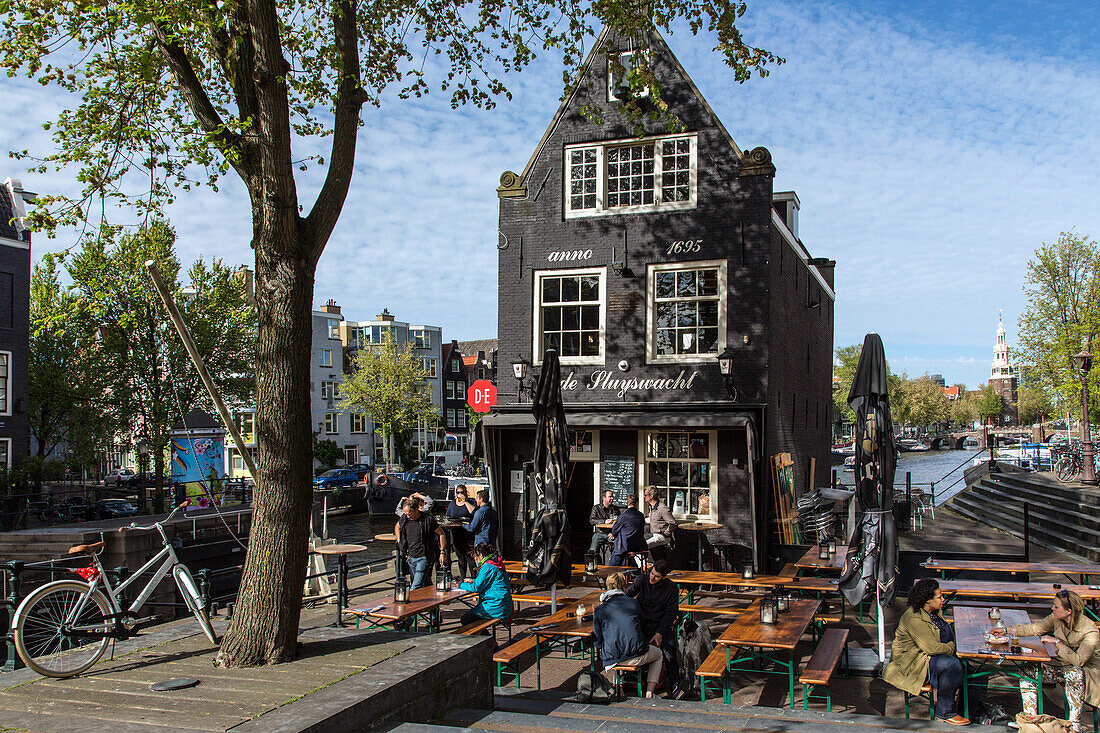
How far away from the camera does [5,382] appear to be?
3052 centimetres

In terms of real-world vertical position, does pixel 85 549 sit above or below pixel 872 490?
below

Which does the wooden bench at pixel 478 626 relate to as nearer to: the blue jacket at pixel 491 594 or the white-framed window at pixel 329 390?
the blue jacket at pixel 491 594

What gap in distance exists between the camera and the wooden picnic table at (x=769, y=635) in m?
7.51

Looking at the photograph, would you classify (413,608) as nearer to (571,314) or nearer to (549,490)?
(549,490)

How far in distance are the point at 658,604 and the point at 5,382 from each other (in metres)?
31.0

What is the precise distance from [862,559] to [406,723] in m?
5.44

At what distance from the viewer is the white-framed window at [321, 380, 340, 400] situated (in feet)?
202

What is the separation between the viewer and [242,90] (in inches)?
263

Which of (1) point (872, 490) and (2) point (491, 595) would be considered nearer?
(1) point (872, 490)

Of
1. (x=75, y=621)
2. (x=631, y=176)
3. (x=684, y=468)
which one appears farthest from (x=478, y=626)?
(x=631, y=176)

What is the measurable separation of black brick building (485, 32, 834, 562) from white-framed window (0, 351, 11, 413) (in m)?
23.5

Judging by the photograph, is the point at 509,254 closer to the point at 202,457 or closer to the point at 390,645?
the point at 390,645

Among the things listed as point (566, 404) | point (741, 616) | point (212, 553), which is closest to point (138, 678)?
point (741, 616)

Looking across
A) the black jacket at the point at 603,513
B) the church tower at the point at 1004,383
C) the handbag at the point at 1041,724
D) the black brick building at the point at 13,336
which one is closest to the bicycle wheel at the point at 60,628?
the handbag at the point at 1041,724
